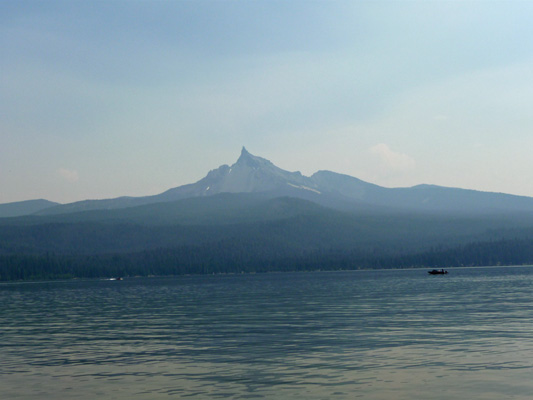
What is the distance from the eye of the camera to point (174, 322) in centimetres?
8412

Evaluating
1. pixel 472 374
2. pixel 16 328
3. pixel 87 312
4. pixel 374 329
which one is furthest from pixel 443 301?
pixel 472 374

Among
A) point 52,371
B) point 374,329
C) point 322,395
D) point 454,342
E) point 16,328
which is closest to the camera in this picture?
point 322,395

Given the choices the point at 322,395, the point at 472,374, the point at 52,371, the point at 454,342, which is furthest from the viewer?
the point at 454,342

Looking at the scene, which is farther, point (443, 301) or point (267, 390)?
point (443, 301)

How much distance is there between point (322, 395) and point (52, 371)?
1982 cm

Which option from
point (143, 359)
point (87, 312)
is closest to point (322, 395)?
point (143, 359)

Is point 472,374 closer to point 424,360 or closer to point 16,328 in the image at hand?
point 424,360

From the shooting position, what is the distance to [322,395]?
37312mm

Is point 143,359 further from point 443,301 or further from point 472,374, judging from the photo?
point 443,301

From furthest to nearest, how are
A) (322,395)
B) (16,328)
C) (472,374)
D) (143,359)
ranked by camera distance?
(16,328), (143,359), (472,374), (322,395)

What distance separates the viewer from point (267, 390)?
128ft

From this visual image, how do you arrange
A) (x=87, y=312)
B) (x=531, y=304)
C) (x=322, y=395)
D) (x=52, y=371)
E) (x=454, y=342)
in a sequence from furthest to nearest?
(x=87, y=312), (x=531, y=304), (x=454, y=342), (x=52, y=371), (x=322, y=395)

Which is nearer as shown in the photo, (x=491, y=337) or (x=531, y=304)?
(x=491, y=337)

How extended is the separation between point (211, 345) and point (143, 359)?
8.76 m
